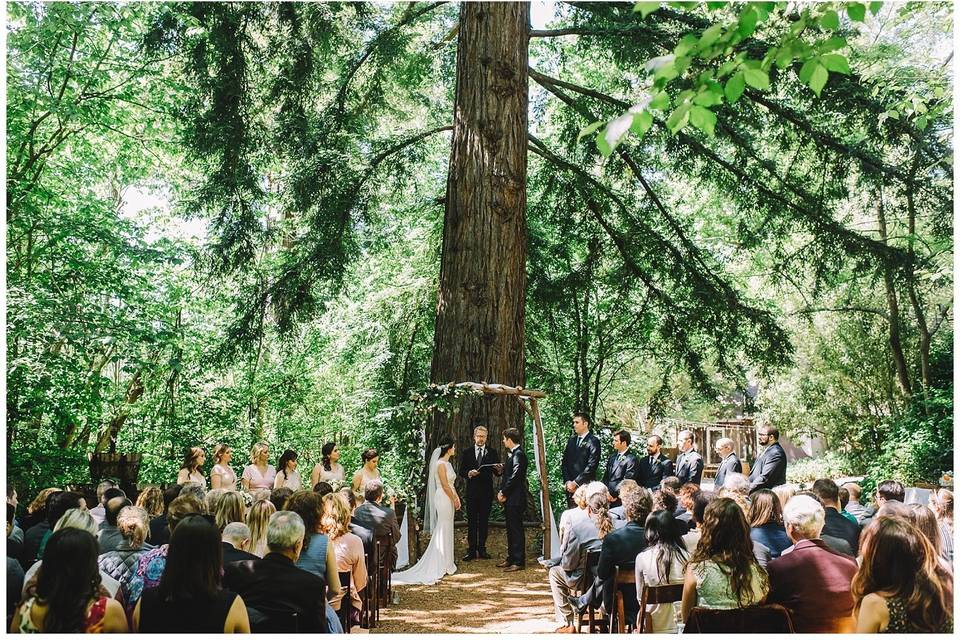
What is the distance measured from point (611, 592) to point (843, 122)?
7069 millimetres

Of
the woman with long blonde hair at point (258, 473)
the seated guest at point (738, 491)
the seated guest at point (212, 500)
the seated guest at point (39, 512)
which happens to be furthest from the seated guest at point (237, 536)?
the woman with long blonde hair at point (258, 473)

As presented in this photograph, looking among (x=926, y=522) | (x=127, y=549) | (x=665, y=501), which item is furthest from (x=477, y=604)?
(x=926, y=522)

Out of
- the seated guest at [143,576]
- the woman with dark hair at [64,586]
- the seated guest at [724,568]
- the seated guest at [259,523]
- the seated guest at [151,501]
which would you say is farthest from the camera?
the seated guest at [151,501]

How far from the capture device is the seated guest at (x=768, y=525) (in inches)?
181

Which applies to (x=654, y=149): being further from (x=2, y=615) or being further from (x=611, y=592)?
(x=2, y=615)

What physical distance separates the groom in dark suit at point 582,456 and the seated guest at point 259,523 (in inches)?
181

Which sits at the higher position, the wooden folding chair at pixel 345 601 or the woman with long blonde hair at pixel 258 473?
the woman with long blonde hair at pixel 258 473

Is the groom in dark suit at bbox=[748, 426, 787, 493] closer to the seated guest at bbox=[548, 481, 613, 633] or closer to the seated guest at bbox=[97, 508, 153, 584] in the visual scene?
the seated guest at bbox=[548, 481, 613, 633]

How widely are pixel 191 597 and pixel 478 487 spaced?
5.90m

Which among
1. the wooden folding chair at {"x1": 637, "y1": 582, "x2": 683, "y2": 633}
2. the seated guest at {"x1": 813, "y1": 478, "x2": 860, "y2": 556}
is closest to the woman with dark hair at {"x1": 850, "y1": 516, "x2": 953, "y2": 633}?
the wooden folding chair at {"x1": 637, "y1": 582, "x2": 683, "y2": 633}

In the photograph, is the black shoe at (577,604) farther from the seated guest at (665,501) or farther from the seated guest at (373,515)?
the seated guest at (373,515)

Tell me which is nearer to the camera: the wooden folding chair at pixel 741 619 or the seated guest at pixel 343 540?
the wooden folding chair at pixel 741 619

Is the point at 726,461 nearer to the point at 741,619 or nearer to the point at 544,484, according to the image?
the point at 544,484

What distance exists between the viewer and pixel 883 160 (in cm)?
957
